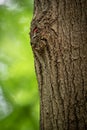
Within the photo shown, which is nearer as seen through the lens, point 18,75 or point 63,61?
point 63,61

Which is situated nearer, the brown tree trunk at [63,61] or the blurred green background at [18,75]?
the brown tree trunk at [63,61]

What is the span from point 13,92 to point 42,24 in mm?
3145

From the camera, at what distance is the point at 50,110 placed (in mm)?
1382

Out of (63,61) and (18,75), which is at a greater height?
(63,61)

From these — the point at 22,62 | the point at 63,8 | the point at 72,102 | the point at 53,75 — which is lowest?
the point at 22,62

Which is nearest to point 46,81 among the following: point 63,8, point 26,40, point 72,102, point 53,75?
point 53,75

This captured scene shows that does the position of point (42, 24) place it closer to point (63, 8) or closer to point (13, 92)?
point (63, 8)

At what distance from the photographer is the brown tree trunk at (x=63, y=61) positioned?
133 cm

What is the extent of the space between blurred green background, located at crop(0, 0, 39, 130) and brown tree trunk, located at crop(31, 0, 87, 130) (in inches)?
115

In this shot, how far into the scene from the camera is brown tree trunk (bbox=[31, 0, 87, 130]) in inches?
52.4

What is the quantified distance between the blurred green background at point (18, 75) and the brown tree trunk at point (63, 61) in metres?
2.93

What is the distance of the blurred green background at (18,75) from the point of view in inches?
172

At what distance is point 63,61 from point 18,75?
306cm

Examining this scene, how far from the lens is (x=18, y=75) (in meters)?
4.39
